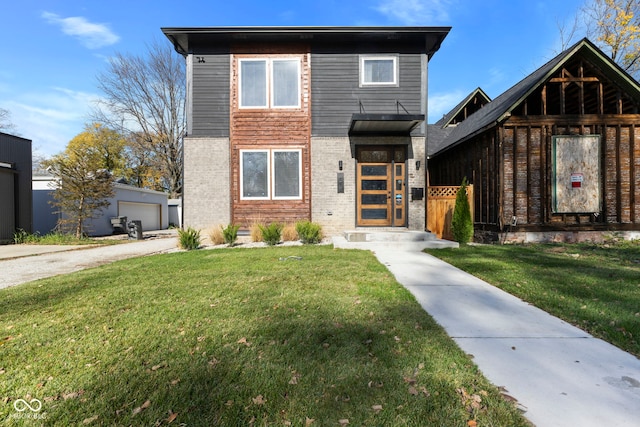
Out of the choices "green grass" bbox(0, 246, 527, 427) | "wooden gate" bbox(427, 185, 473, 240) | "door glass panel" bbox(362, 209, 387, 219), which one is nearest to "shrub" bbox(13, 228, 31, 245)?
"green grass" bbox(0, 246, 527, 427)

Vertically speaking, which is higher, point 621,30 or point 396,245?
point 621,30

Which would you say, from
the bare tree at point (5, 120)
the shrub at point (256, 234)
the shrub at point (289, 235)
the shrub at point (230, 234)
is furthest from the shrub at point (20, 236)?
the bare tree at point (5, 120)

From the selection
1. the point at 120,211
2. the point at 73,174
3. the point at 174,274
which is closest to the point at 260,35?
the point at 174,274

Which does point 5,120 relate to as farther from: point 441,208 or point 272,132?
point 441,208

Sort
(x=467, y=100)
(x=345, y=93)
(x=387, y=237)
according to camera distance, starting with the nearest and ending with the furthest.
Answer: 1. (x=387, y=237)
2. (x=345, y=93)
3. (x=467, y=100)

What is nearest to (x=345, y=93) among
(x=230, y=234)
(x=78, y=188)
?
(x=230, y=234)

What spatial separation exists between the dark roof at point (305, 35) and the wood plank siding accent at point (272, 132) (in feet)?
1.33

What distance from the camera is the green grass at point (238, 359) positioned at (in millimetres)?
1737

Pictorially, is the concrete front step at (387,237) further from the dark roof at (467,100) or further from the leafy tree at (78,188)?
the dark roof at (467,100)

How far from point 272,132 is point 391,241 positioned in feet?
18.0

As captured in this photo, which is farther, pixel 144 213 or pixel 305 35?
pixel 144 213

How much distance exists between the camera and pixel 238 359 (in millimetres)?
2287

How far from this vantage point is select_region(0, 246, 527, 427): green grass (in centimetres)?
174

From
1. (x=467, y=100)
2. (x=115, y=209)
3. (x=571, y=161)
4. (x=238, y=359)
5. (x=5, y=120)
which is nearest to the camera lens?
(x=238, y=359)
